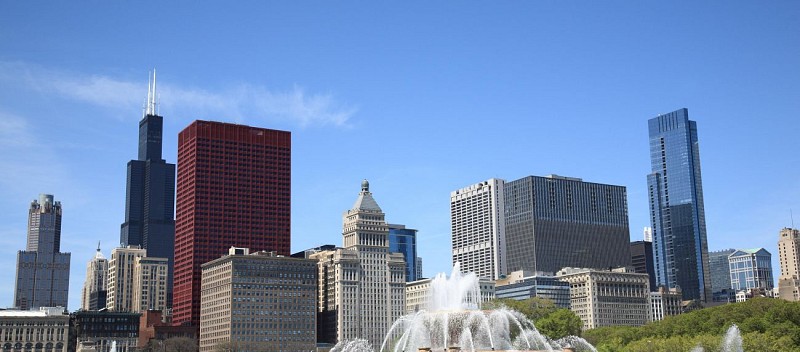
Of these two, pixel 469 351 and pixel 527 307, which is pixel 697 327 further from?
pixel 469 351

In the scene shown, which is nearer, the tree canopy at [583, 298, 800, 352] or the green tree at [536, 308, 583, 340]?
the tree canopy at [583, 298, 800, 352]

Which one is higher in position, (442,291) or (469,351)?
(442,291)

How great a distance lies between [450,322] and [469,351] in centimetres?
488

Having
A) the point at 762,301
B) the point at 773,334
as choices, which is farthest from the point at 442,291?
the point at 762,301

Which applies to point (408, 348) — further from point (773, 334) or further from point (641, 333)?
point (641, 333)

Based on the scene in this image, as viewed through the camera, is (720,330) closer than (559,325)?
Yes

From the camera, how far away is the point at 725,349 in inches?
4210

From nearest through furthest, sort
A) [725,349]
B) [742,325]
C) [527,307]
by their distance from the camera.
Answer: [725,349]
[742,325]
[527,307]

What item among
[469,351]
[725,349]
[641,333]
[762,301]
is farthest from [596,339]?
[469,351]

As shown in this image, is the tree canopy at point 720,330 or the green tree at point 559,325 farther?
the green tree at point 559,325

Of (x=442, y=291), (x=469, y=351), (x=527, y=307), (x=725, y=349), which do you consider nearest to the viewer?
(x=469, y=351)

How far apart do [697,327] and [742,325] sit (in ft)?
31.5

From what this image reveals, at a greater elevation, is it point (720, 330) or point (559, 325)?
point (559, 325)

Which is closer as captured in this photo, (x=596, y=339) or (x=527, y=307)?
(x=596, y=339)
